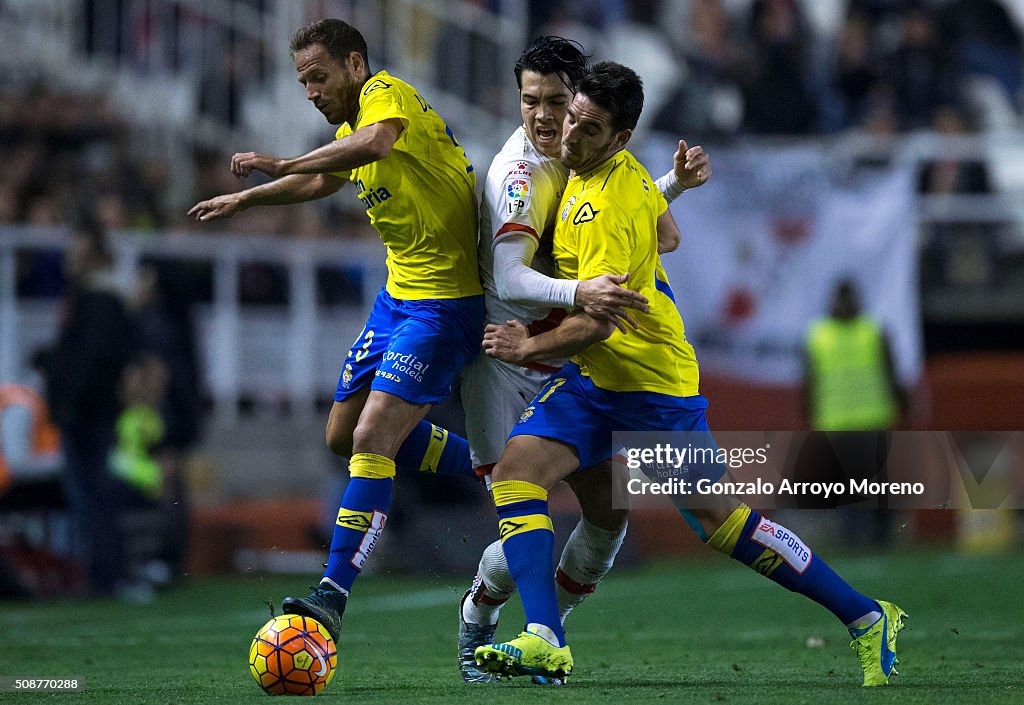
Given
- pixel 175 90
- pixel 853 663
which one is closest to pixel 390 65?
pixel 175 90

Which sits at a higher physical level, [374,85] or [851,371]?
[374,85]

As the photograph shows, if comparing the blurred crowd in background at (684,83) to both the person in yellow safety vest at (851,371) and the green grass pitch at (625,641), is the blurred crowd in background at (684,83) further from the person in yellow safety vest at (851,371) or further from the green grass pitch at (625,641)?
the green grass pitch at (625,641)

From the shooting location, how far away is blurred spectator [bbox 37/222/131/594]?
451 inches

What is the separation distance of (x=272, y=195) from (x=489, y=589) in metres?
1.79

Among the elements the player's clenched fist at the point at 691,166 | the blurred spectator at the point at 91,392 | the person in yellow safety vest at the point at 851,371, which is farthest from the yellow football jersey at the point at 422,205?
the person in yellow safety vest at the point at 851,371

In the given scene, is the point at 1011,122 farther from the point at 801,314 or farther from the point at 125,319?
the point at 125,319

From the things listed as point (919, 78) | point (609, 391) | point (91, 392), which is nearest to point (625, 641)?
point (609, 391)

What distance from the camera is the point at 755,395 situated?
581 inches

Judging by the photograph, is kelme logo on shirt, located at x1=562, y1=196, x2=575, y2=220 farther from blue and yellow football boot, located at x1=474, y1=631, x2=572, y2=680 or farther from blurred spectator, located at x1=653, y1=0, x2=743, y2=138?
blurred spectator, located at x1=653, y1=0, x2=743, y2=138

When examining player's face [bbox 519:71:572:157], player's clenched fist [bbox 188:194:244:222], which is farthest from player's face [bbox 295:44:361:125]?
player's face [bbox 519:71:572:157]

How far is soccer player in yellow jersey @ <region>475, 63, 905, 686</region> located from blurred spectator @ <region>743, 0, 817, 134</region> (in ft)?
33.8

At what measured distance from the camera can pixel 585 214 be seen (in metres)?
5.81

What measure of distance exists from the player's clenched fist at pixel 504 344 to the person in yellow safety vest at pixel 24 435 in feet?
23.0

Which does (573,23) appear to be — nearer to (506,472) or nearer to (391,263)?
(391,263)
